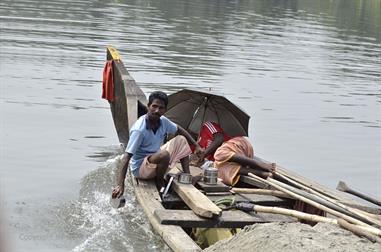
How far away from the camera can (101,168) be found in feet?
26.9

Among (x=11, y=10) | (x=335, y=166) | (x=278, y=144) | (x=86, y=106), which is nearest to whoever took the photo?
(x=335, y=166)

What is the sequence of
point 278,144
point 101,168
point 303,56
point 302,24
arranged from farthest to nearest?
point 302,24
point 303,56
point 278,144
point 101,168

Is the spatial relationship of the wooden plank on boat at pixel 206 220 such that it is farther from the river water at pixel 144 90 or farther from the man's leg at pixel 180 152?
the man's leg at pixel 180 152

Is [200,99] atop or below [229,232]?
atop

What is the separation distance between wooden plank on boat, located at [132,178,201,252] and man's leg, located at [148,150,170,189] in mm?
72

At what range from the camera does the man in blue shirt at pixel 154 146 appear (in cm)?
555

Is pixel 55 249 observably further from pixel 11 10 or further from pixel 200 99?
pixel 11 10

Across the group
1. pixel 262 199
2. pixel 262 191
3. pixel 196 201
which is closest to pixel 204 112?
pixel 262 191

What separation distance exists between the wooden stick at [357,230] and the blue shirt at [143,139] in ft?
6.89

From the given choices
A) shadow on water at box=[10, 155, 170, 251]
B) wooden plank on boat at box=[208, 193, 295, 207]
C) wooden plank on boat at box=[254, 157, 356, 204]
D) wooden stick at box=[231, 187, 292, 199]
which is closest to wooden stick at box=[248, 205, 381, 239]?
wooden plank on boat at box=[208, 193, 295, 207]

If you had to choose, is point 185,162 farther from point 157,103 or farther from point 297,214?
point 297,214

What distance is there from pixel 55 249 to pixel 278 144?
5.31 meters

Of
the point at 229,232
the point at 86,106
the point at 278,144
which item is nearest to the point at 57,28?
the point at 86,106

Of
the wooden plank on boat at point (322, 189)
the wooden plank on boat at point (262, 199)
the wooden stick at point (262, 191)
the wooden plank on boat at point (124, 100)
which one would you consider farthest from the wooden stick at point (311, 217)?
the wooden plank on boat at point (124, 100)
